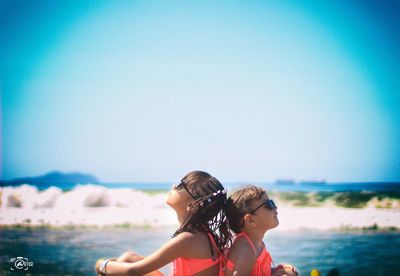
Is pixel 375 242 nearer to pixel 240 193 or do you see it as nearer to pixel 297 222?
pixel 297 222

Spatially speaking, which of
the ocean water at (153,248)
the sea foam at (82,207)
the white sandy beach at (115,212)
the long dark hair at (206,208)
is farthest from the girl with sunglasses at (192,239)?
the sea foam at (82,207)

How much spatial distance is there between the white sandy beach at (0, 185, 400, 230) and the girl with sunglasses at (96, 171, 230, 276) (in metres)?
4.81

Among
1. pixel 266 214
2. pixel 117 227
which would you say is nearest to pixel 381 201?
pixel 117 227

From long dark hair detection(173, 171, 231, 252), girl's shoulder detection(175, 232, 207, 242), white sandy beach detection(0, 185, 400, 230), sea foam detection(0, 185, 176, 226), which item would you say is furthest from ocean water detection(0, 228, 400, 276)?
girl's shoulder detection(175, 232, 207, 242)

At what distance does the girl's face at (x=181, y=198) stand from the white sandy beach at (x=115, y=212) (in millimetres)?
4874

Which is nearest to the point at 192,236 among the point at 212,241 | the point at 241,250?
the point at 212,241

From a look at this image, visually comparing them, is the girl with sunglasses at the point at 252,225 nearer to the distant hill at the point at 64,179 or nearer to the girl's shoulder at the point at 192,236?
the girl's shoulder at the point at 192,236

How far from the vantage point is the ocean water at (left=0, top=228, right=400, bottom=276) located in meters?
4.59

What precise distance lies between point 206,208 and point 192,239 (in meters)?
0.17

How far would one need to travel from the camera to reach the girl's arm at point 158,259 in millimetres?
2045

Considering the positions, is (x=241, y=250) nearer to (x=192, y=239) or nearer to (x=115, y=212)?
(x=192, y=239)

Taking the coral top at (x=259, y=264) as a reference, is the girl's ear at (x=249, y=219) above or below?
above

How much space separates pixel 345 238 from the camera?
6.06 meters

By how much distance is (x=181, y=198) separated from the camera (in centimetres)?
223
